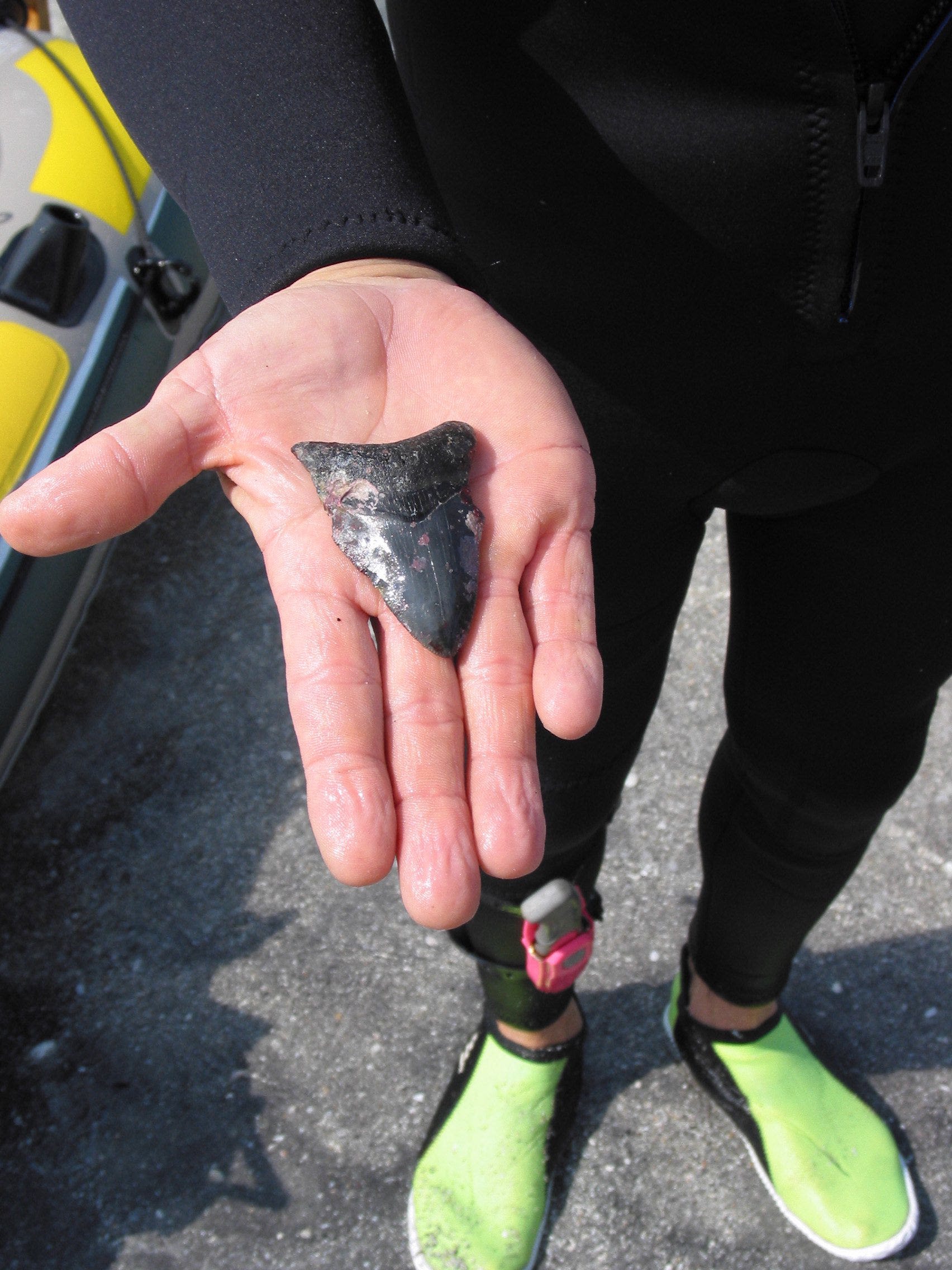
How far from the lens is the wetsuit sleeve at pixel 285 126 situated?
115 centimetres

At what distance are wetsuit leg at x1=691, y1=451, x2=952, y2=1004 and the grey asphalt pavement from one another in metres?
0.64

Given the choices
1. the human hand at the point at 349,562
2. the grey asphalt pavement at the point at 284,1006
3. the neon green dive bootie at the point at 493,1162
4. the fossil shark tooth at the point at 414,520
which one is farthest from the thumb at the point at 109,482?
the grey asphalt pavement at the point at 284,1006

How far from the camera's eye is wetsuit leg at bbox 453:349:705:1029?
1.30 meters

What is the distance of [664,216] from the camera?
118 centimetres

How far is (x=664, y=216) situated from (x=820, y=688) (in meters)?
0.70

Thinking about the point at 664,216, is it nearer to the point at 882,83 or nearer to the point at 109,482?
the point at 882,83

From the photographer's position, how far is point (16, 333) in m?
2.72

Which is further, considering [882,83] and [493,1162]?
[493,1162]

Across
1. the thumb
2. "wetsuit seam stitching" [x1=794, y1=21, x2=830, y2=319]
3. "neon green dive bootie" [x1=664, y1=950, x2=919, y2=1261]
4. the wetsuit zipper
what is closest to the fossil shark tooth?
the thumb

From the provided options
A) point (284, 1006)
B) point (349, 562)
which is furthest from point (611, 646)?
point (284, 1006)

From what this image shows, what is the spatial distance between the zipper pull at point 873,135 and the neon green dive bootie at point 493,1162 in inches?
65.3

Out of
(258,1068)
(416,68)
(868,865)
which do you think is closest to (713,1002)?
(868,865)

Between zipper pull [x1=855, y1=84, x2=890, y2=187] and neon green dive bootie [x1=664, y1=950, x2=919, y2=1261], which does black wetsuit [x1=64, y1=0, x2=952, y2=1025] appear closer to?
zipper pull [x1=855, y1=84, x2=890, y2=187]

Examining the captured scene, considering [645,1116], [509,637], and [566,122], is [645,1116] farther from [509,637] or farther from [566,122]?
[566,122]
